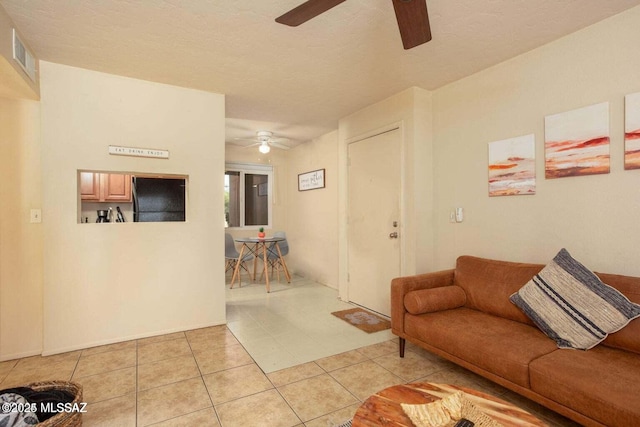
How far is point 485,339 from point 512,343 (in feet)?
0.47

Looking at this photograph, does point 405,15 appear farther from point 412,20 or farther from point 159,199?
point 159,199

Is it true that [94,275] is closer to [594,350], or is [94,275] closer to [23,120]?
[23,120]

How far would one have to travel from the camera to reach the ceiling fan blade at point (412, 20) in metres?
1.42

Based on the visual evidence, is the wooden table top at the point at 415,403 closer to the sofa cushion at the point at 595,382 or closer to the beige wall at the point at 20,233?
the sofa cushion at the point at 595,382

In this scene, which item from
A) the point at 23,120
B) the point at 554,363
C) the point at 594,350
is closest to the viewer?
the point at 554,363

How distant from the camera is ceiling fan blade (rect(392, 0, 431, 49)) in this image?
1.42m

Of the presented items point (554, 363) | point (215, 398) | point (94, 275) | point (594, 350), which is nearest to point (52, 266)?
point (94, 275)

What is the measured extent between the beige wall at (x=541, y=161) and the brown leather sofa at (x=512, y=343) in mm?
262

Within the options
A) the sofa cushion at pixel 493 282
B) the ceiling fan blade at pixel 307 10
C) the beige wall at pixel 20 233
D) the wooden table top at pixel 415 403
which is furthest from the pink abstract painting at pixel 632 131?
the beige wall at pixel 20 233

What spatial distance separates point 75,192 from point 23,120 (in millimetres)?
705

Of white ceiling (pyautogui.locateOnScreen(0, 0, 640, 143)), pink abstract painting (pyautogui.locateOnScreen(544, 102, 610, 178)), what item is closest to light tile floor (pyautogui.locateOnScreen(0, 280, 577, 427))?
pink abstract painting (pyautogui.locateOnScreen(544, 102, 610, 178))

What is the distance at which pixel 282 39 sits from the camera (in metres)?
2.28

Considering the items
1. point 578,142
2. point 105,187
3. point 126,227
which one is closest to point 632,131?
point 578,142

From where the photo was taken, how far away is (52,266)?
2.64 meters
